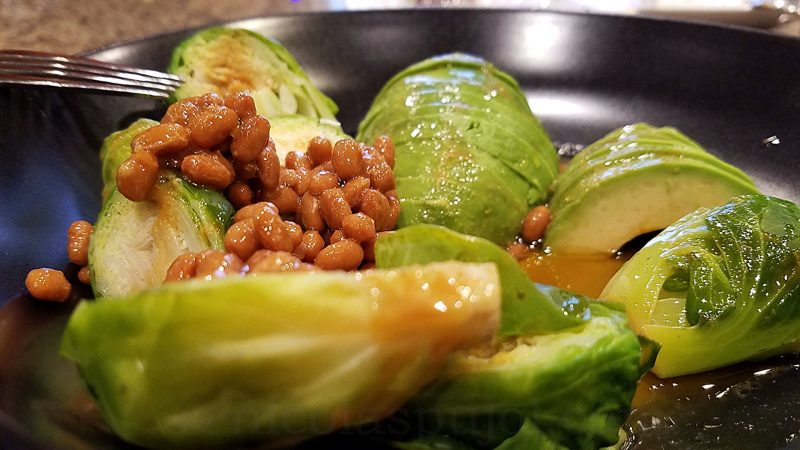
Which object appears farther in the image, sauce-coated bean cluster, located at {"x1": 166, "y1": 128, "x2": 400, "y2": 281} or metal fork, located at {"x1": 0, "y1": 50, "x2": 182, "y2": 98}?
metal fork, located at {"x1": 0, "y1": 50, "x2": 182, "y2": 98}

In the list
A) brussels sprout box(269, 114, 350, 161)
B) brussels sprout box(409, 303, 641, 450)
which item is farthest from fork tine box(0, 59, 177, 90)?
brussels sprout box(409, 303, 641, 450)

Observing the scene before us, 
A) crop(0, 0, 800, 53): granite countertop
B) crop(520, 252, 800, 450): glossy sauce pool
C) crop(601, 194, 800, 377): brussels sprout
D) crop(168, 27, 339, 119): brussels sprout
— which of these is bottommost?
crop(520, 252, 800, 450): glossy sauce pool

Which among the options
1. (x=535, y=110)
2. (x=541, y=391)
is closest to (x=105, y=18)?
(x=535, y=110)

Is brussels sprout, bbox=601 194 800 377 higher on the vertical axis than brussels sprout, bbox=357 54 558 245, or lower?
lower

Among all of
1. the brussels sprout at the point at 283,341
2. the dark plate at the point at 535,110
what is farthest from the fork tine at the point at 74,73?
the brussels sprout at the point at 283,341

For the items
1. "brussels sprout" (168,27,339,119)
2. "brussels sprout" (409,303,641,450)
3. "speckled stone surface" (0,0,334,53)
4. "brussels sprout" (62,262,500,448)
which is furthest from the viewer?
"speckled stone surface" (0,0,334,53)

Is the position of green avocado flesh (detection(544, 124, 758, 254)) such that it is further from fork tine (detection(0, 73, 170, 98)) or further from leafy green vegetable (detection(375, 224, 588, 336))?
fork tine (detection(0, 73, 170, 98))

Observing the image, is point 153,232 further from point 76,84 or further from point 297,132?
point 76,84
